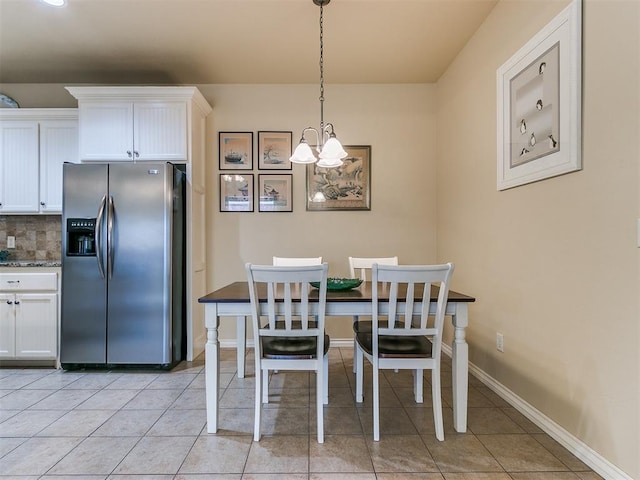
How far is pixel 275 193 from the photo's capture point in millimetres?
3502

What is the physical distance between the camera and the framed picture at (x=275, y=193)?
3.50m

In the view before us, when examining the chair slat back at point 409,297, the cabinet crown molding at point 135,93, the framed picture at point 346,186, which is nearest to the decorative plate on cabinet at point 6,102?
the cabinet crown molding at point 135,93

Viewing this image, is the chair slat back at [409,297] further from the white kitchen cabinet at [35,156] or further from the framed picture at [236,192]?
the white kitchen cabinet at [35,156]

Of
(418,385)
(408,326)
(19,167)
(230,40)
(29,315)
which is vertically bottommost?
(418,385)

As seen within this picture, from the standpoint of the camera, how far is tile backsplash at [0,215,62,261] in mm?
3379

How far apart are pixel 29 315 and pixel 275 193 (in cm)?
247

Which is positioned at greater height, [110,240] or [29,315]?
[110,240]

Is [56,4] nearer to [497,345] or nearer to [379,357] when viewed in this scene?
[379,357]

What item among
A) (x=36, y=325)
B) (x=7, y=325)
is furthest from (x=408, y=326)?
(x=7, y=325)

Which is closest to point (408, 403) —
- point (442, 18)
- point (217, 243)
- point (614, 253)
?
point (614, 253)

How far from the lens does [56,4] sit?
2.27 metres

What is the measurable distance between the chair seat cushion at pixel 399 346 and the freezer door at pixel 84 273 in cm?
223

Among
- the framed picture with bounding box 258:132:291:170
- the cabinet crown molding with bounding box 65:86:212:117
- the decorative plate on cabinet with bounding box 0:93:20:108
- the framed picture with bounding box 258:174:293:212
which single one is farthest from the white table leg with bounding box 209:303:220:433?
the decorative plate on cabinet with bounding box 0:93:20:108

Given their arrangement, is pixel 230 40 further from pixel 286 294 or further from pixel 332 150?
pixel 286 294
